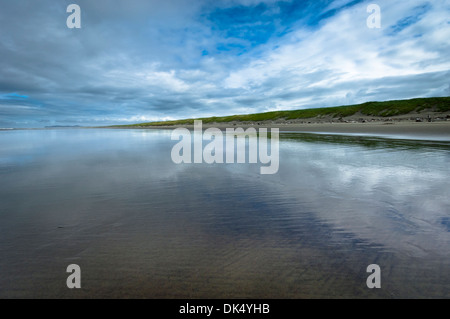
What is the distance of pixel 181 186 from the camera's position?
227 inches

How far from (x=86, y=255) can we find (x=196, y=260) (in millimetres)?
1401

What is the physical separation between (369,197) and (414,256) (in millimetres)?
2295

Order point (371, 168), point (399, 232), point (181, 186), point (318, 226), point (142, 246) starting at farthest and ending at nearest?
point (371, 168), point (181, 186), point (318, 226), point (399, 232), point (142, 246)

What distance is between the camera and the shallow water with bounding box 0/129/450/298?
2199 millimetres

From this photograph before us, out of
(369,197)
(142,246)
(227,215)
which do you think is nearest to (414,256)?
(369,197)

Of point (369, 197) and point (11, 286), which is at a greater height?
point (369, 197)

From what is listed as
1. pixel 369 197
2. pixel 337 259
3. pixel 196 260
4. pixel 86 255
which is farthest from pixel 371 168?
pixel 86 255

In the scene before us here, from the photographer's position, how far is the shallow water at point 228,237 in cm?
220

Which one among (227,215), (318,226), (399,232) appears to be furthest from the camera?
(227,215)

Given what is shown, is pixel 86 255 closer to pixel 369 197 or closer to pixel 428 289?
pixel 428 289

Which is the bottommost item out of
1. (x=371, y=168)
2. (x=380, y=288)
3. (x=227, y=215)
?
(x=380, y=288)

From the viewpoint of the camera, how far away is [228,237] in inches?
122

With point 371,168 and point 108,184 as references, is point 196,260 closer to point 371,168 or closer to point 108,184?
point 108,184

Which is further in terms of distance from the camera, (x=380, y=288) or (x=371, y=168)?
(x=371, y=168)
